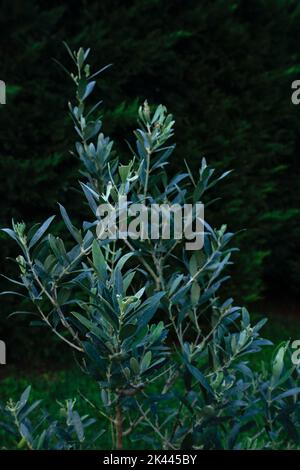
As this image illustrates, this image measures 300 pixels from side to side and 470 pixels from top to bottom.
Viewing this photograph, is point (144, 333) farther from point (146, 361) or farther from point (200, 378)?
point (200, 378)

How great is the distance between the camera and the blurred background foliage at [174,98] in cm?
482

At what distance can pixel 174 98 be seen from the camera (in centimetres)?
562

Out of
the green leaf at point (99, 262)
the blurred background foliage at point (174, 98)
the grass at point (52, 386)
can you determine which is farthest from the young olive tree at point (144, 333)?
the blurred background foliage at point (174, 98)

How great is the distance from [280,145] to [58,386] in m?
2.92

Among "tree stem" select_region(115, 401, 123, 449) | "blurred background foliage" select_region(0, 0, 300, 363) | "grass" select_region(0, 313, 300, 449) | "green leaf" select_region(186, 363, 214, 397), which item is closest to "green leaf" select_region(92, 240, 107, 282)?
"green leaf" select_region(186, 363, 214, 397)

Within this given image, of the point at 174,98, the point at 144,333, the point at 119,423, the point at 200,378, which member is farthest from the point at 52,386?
the point at 144,333

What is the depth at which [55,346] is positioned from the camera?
17.0ft

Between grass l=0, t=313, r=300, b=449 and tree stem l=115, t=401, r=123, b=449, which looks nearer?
tree stem l=115, t=401, r=123, b=449

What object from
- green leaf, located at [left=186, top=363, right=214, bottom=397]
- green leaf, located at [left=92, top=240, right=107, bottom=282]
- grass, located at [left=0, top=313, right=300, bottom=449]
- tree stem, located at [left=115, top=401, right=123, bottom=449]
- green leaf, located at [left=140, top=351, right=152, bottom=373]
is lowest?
grass, located at [left=0, top=313, right=300, bottom=449]

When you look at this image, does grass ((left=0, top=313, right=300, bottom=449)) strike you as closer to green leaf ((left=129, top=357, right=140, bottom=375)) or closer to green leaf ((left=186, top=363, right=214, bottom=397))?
green leaf ((left=186, top=363, right=214, bottom=397))

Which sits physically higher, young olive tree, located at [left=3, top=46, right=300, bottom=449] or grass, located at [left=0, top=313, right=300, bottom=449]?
young olive tree, located at [left=3, top=46, right=300, bottom=449]

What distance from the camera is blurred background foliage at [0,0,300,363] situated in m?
4.82

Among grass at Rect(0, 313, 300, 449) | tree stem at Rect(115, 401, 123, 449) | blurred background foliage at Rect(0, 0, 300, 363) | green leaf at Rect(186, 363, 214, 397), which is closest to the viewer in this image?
green leaf at Rect(186, 363, 214, 397)
